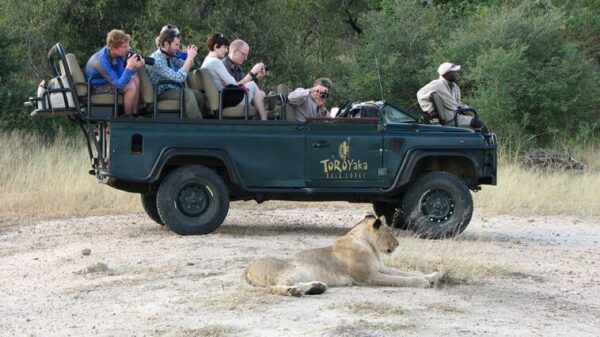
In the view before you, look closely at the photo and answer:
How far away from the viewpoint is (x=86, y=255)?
10.1 meters

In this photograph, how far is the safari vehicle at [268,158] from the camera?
10.9 metres

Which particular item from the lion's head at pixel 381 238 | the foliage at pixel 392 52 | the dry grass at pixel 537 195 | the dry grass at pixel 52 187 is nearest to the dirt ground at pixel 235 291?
the lion's head at pixel 381 238

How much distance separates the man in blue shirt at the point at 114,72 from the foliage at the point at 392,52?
8384 millimetres

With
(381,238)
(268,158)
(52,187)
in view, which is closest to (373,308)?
(381,238)

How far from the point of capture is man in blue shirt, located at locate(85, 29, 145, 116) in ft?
35.8

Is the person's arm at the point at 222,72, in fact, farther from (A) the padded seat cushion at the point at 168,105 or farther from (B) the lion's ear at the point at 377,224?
(B) the lion's ear at the point at 377,224

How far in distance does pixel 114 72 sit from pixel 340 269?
12.8 ft

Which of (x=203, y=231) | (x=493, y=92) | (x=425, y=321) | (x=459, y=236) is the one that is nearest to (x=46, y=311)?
(x=425, y=321)

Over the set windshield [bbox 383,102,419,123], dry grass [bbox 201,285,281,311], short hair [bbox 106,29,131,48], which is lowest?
dry grass [bbox 201,285,281,311]

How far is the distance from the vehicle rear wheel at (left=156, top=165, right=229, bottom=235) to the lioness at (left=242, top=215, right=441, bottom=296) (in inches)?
115

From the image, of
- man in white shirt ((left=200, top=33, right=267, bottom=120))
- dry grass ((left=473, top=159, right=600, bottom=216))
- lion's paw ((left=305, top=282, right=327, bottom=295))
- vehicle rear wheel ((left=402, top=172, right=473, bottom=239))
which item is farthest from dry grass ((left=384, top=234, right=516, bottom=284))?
dry grass ((left=473, top=159, right=600, bottom=216))

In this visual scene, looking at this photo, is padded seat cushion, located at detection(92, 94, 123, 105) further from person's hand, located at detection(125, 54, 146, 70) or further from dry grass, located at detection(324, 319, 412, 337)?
dry grass, located at detection(324, 319, 412, 337)

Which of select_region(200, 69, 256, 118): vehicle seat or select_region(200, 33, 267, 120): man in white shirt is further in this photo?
select_region(200, 33, 267, 120): man in white shirt

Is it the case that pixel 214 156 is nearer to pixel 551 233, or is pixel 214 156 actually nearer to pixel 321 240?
pixel 321 240
